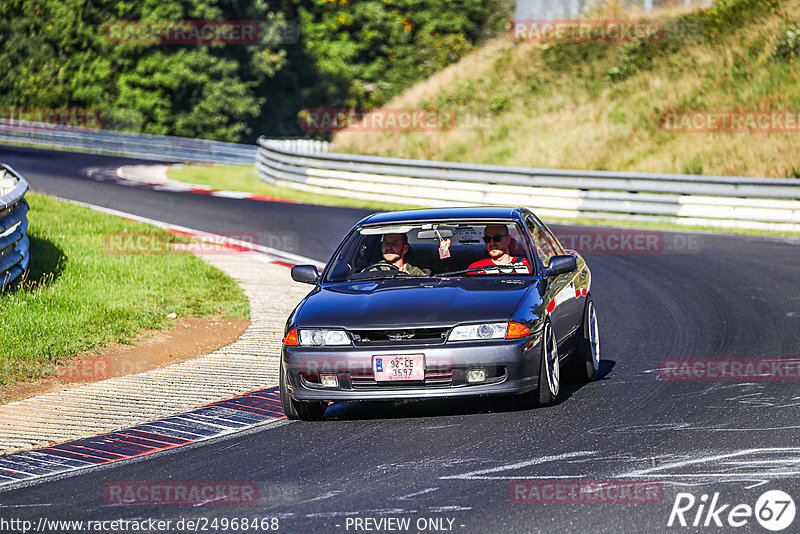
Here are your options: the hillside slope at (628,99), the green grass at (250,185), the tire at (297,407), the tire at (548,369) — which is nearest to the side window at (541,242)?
the tire at (548,369)

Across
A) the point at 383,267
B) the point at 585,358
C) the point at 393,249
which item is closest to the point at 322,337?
the point at 383,267

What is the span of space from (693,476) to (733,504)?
0.52 m

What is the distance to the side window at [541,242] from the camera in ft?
29.4

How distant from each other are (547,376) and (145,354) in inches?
181

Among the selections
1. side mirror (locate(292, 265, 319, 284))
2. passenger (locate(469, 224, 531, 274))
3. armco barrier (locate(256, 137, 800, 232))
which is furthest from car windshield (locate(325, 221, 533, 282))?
armco barrier (locate(256, 137, 800, 232))

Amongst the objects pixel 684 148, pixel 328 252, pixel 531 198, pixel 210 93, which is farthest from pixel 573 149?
pixel 210 93

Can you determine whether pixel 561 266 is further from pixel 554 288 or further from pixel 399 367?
pixel 399 367

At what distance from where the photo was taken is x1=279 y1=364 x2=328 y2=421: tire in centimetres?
792

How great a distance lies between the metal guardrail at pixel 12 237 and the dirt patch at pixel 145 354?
5.39ft

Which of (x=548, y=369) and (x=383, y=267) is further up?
(x=383, y=267)

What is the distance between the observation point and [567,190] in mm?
23562

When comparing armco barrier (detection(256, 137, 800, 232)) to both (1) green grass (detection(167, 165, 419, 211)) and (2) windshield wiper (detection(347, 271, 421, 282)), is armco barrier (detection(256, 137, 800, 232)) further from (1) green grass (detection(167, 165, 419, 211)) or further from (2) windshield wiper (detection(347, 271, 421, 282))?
(2) windshield wiper (detection(347, 271, 421, 282))

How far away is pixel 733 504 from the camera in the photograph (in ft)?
17.8

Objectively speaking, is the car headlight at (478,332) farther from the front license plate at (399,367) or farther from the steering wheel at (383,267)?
the steering wheel at (383,267)
